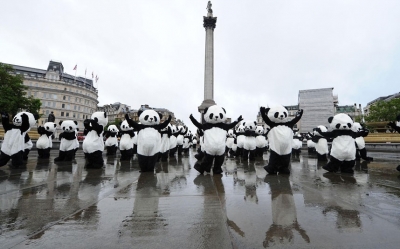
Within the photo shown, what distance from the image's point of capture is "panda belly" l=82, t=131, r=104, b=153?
24.4ft

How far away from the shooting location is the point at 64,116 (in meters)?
70.3

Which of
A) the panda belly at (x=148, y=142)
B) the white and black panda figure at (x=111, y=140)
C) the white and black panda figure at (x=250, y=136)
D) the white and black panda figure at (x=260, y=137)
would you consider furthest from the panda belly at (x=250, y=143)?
the white and black panda figure at (x=111, y=140)

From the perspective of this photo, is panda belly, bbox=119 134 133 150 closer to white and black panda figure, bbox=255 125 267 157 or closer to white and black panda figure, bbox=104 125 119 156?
white and black panda figure, bbox=104 125 119 156

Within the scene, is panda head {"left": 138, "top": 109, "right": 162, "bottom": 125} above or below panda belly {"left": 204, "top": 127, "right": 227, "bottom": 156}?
above

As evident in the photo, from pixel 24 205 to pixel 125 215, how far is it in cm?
166

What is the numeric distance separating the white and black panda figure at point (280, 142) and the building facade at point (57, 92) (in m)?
73.7

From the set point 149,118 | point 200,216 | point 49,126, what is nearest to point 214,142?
point 149,118

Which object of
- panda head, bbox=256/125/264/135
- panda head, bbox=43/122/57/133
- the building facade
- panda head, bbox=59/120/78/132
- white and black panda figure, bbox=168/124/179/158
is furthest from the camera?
the building facade

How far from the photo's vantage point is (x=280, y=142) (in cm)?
611

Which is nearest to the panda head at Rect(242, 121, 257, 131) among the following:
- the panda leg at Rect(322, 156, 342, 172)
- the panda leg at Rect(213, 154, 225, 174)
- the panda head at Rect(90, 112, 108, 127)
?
the panda leg at Rect(322, 156, 342, 172)

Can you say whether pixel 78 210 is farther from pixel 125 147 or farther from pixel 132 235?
pixel 125 147

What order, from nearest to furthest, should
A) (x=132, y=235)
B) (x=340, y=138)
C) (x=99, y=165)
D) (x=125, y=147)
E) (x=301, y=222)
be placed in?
(x=132, y=235) → (x=301, y=222) → (x=340, y=138) → (x=99, y=165) → (x=125, y=147)

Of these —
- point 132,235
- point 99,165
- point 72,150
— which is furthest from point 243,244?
point 72,150

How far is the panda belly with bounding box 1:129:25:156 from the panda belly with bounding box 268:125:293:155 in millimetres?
8262
